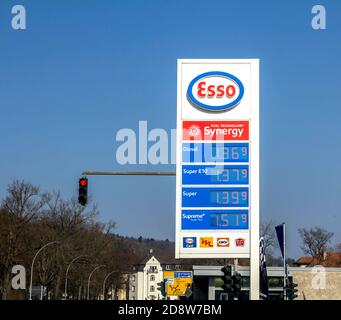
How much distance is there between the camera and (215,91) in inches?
1415

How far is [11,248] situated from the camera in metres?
69.2

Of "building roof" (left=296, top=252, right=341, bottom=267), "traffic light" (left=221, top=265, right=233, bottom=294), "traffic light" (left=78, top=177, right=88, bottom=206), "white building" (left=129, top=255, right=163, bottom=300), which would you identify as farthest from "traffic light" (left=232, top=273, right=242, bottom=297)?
"white building" (left=129, top=255, right=163, bottom=300)

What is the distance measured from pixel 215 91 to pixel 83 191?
42.9ft

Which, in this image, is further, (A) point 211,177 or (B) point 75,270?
(B) point 75,270

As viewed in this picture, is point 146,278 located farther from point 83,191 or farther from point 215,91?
point 83,191

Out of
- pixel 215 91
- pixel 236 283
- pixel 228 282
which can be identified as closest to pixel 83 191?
pixel 228 282

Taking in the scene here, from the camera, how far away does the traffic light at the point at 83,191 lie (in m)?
24.8

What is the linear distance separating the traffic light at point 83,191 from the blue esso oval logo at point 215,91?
12.0m

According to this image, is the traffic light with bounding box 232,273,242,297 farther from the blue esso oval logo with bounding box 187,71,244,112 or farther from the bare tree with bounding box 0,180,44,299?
the bare tree with bounding box 0,180,44,299

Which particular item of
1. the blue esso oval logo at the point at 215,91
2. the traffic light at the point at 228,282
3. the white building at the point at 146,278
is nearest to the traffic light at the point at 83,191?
the traffic light at the point at 228,282

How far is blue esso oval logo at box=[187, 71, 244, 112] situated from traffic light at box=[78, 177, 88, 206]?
12.0m
